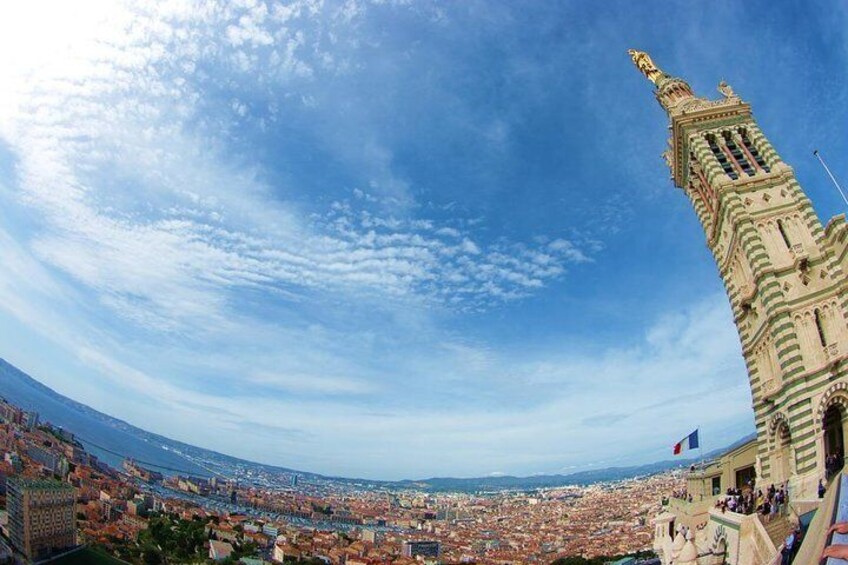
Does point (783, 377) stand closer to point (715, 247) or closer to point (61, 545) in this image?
point (715, 247)

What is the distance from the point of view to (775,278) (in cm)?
2267

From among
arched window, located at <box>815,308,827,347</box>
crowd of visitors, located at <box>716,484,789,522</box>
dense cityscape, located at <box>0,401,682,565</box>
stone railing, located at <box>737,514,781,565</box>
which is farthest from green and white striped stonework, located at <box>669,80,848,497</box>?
dense cityscape, located at <box>0,401,682,565</box>

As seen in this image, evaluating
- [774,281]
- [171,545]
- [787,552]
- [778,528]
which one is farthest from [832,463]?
[171,545]

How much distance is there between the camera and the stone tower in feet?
66.2

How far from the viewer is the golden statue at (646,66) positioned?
33875 millimetres

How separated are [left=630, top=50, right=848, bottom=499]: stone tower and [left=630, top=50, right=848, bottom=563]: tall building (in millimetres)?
44

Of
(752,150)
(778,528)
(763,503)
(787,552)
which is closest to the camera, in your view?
(787,552)

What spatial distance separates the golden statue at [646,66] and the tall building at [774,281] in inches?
172

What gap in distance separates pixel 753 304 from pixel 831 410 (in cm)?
609

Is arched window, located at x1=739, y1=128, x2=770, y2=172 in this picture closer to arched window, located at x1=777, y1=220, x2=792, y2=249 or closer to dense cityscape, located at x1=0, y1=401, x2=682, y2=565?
arched window, located at x1=777, y1=220, x2=792, y2=249

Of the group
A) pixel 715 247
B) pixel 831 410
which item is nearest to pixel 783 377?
pixel 831 410

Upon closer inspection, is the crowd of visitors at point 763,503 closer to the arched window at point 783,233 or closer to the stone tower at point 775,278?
the stone tower at point 775,278

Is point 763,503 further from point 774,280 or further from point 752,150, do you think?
point 752,150

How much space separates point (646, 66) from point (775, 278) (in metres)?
19.2
